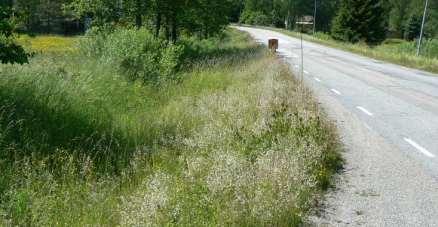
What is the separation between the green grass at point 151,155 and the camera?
485 centimetres

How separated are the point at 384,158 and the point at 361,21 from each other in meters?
59.3

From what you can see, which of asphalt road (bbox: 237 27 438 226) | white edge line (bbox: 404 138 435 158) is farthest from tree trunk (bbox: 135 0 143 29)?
white edge line (bbox: 404 138 435 158)

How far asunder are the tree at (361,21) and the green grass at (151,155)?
5536cm

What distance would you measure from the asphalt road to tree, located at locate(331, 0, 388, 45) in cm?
4983

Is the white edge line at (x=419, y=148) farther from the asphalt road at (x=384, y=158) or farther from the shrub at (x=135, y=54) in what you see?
the shrub at (x=135, y=54)

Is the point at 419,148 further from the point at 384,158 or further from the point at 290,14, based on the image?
the point at 290,14

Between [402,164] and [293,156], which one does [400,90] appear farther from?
[293,156]

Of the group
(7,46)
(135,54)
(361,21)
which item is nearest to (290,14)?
(361,21)

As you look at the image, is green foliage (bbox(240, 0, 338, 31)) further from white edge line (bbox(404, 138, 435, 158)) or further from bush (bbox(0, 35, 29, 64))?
bush (bbox(0, 35, 29, 64))

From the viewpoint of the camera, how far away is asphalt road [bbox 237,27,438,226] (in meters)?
5.38

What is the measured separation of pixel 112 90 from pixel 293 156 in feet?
20.3

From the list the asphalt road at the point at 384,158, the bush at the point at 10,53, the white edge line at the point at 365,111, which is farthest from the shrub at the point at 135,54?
the bush at the point at 10,53

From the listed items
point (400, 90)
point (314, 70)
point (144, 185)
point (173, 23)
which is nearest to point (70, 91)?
point (144, 185)

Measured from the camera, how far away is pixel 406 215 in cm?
534
